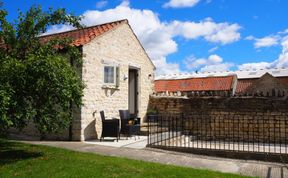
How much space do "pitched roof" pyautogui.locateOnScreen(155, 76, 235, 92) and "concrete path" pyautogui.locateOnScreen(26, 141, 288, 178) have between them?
23590 mm

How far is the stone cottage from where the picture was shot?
10617 millimetres

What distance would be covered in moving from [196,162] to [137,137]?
14.8 ft

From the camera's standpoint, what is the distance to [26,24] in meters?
8.02

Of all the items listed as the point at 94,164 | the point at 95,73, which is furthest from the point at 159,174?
the point at 95,73

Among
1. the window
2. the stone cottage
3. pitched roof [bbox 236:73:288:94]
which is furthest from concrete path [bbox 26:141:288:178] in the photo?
pitched roof [bbox 236:73:288:94]

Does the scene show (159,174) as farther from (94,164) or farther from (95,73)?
(95,73)

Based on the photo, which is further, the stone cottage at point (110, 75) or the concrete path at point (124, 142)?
the stone cottage at point (110, 75)

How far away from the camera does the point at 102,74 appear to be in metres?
11.5

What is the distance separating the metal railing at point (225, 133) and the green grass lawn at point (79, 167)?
246cm

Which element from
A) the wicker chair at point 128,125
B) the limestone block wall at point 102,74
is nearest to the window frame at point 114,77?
the limestone block wall at point 102,74

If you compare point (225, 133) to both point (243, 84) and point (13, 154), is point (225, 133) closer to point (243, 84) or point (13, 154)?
point (13, 154)

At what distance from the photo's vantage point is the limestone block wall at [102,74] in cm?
1067

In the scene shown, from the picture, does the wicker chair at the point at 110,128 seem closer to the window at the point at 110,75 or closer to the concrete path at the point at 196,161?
the concrete path at the point at 196,161

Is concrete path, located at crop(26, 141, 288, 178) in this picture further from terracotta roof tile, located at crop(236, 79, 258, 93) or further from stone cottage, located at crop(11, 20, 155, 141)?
terracotta roof tile, located at crop(236, 79, 258, 93)
